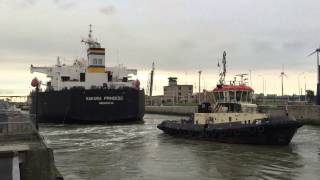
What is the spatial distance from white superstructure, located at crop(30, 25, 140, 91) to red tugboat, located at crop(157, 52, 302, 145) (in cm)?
1792

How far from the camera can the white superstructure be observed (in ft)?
166

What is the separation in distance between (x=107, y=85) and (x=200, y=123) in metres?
20.7

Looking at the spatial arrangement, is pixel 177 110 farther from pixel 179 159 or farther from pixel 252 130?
pixel 179 159

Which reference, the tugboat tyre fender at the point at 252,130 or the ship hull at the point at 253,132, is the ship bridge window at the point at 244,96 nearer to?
the ship hull at the point at 253,132

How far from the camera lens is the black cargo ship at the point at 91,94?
149 feet

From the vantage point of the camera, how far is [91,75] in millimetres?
50750

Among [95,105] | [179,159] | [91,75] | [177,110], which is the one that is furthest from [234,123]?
[177,110]

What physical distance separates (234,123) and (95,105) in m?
20.1

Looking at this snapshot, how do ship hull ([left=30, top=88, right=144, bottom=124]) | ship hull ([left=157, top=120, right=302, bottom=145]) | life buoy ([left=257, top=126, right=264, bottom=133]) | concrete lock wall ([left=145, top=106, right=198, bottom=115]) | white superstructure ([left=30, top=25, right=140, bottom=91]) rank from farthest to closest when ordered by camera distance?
concrete lock wall ([left=145, top=106, right=198, bottom=115]) < white superstructure ([left=30, top=25, right=140, bottom=91]) < ship hull ([left=30, top=88, right=144, bottom=124]) < life buoy ([left=257, top=126, right=264, bottom=133]) < ship hull ([left=157, top=120, right=302, bottom=145])

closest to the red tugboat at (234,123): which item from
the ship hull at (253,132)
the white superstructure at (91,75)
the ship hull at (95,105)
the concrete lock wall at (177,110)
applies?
the ship hull at (253,132)

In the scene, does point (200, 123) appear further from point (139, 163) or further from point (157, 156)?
point (139, 163)

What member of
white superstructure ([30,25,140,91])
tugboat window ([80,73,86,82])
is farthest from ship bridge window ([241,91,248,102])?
tugboat window ([80,73,86,82])

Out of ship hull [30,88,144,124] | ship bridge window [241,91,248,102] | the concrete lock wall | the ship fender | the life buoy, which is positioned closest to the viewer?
the life buoy

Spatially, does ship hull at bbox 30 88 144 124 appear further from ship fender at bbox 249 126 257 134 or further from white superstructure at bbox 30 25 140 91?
ship fender at bbox 249 126 257 134
